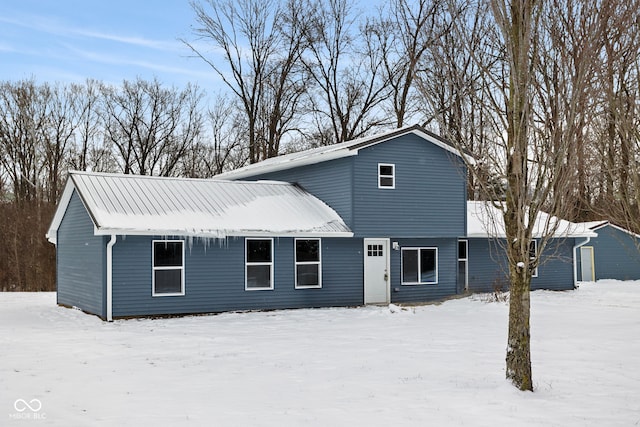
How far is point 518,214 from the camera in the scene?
8719 mm

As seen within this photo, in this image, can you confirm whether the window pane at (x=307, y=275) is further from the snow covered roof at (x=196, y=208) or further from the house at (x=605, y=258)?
the house at (x=605, y=258)

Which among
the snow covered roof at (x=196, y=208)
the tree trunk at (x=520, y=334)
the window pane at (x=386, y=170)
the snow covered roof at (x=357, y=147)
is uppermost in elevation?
the snow covered roof at (x=357, y=147)

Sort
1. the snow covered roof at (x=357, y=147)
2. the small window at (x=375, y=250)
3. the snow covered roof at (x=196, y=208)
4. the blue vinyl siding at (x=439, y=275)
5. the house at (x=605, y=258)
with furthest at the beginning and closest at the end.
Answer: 1. the house at (x=605, y=258)
2. the blue vinyl siding at (x=439, y=275)
3. the small window at (x=375, y=250)
4. the snow covered roof at (x=357, y=147)
5. the snow covered roof at (x=196, y=208)

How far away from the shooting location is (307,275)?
19.8m

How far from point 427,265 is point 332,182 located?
419cm

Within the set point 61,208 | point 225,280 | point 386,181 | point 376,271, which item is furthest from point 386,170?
point 61,208

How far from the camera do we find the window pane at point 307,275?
64.4 feet

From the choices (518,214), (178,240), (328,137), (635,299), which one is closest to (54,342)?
(178,240)

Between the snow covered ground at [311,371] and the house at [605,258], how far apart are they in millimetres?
13869

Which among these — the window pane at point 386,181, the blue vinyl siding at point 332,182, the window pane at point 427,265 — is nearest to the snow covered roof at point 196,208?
the blue vinyl siding at point 332,182

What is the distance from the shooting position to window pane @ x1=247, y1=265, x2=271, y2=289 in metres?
18.8

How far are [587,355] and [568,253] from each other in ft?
50.4

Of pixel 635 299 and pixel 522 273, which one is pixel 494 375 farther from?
pixel 635 299


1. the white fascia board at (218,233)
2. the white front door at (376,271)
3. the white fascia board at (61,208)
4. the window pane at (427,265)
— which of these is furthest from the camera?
the window pane at (427,265)
